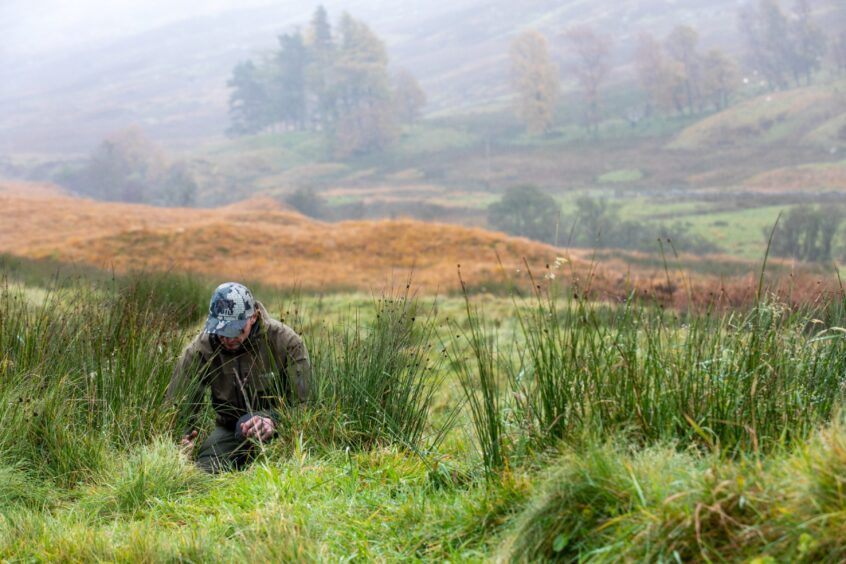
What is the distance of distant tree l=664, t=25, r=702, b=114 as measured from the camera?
300ft

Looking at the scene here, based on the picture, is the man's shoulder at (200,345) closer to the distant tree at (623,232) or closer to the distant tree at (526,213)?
the distant tree at (623,232)

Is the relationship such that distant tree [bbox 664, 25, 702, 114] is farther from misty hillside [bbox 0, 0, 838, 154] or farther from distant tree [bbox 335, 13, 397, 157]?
distant tree [bbox 335, 13, 397, 157]

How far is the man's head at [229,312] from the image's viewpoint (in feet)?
17.2

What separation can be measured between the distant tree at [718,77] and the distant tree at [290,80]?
1894 inches

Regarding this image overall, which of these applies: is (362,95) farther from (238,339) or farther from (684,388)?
(684,388)

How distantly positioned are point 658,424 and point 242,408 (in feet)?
9.52

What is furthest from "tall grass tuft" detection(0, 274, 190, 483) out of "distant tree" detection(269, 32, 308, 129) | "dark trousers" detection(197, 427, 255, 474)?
"distant tree" detection(269, 32, 308, 129)

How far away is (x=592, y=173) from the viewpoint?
8256 centimetres

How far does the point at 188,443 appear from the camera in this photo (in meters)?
5.14

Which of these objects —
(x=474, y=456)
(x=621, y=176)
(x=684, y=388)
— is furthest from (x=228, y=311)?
(x=621, y=176)

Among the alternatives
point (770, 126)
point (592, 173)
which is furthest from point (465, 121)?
point (770, 126)

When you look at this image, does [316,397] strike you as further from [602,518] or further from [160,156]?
[160,156]

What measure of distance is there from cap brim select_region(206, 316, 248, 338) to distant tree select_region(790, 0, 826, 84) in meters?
94.6

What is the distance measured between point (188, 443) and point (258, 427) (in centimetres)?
44
